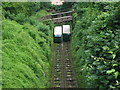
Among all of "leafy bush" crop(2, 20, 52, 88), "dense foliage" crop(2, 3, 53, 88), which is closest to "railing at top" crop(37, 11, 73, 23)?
"dense foliage" crop(2, 3, 53, 88)

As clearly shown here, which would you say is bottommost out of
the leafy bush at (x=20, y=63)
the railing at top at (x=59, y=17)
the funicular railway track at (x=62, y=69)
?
the funicular railway track at (x=62, y=69)

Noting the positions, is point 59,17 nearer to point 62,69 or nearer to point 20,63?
point 62,69

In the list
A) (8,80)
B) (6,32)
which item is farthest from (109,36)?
(6,32)

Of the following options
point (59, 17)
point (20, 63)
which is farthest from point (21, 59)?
point (59, 17)

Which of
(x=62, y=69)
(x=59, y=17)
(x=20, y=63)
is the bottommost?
(x=62, y=69)

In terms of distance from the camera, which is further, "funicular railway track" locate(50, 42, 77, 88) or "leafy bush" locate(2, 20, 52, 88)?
"funicular railway track" locate(50, 42, 77, 88)

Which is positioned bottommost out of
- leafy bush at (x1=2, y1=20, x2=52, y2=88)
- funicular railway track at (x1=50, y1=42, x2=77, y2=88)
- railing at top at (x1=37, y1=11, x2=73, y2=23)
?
funicular railway track at (x1=50, y1=42, x2=77, y2=88)

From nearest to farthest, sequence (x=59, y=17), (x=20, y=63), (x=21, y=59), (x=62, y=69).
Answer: (x=20, y=63)
(x=21, y=59)
(x=62, y=69)
(x=59, y=17)

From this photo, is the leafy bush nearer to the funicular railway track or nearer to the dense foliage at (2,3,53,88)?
the dense foliage at (2,3,53,88)

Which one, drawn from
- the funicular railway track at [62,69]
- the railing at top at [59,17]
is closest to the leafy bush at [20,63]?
the funicular railway track at [62,69]

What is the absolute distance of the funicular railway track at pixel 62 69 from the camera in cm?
1522

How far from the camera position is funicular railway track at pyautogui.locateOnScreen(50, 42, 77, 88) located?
49.9 ft

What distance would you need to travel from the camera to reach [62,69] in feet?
57.1

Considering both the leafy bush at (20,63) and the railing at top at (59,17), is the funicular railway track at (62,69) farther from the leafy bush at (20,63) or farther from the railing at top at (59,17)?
the railing at top at (59,17)
